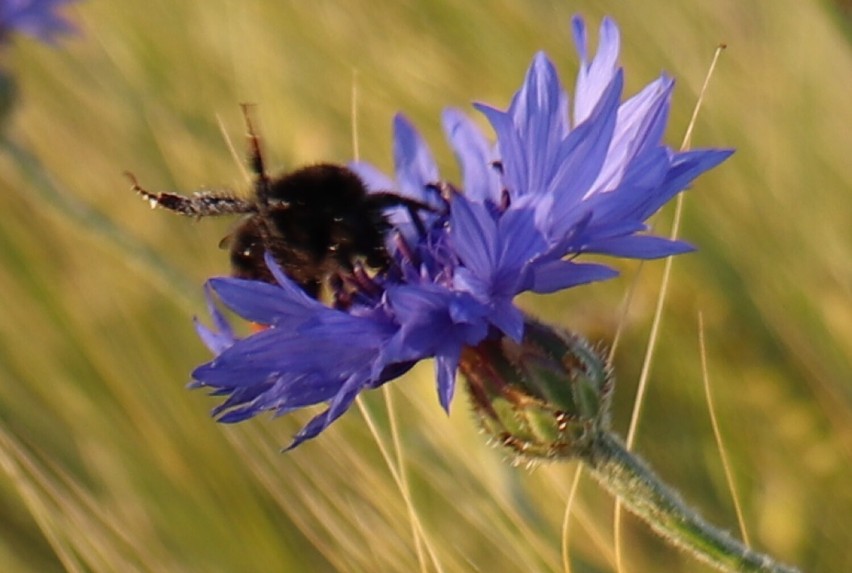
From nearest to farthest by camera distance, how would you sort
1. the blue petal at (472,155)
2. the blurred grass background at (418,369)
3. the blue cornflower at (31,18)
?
the blue petal at (472,155) → the blurred grass background at (418,369) → the blue cornflower at (31,18)

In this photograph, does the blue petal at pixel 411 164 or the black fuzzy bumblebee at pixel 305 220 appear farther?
the blue petal at pixel 411 164

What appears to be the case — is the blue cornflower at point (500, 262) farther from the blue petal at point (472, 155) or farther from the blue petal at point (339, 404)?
the blue petal at point (472, 155)

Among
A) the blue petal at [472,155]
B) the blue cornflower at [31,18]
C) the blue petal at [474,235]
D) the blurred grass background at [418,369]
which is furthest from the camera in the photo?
the blue cornflower at [31,18]

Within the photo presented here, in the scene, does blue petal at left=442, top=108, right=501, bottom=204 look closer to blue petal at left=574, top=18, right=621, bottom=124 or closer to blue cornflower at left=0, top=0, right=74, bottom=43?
blue petal at left=574, top=18, right=621, bottom=124

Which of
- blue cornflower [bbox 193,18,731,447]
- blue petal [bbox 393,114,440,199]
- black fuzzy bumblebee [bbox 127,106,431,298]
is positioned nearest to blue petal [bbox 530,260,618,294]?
blue cornflower [bbox 193,18,731,447]

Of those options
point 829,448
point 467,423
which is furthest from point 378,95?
point 829,448

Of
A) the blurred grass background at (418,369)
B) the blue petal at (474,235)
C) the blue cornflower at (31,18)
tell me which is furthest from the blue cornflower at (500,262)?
the blue cornflower at (31,18)
